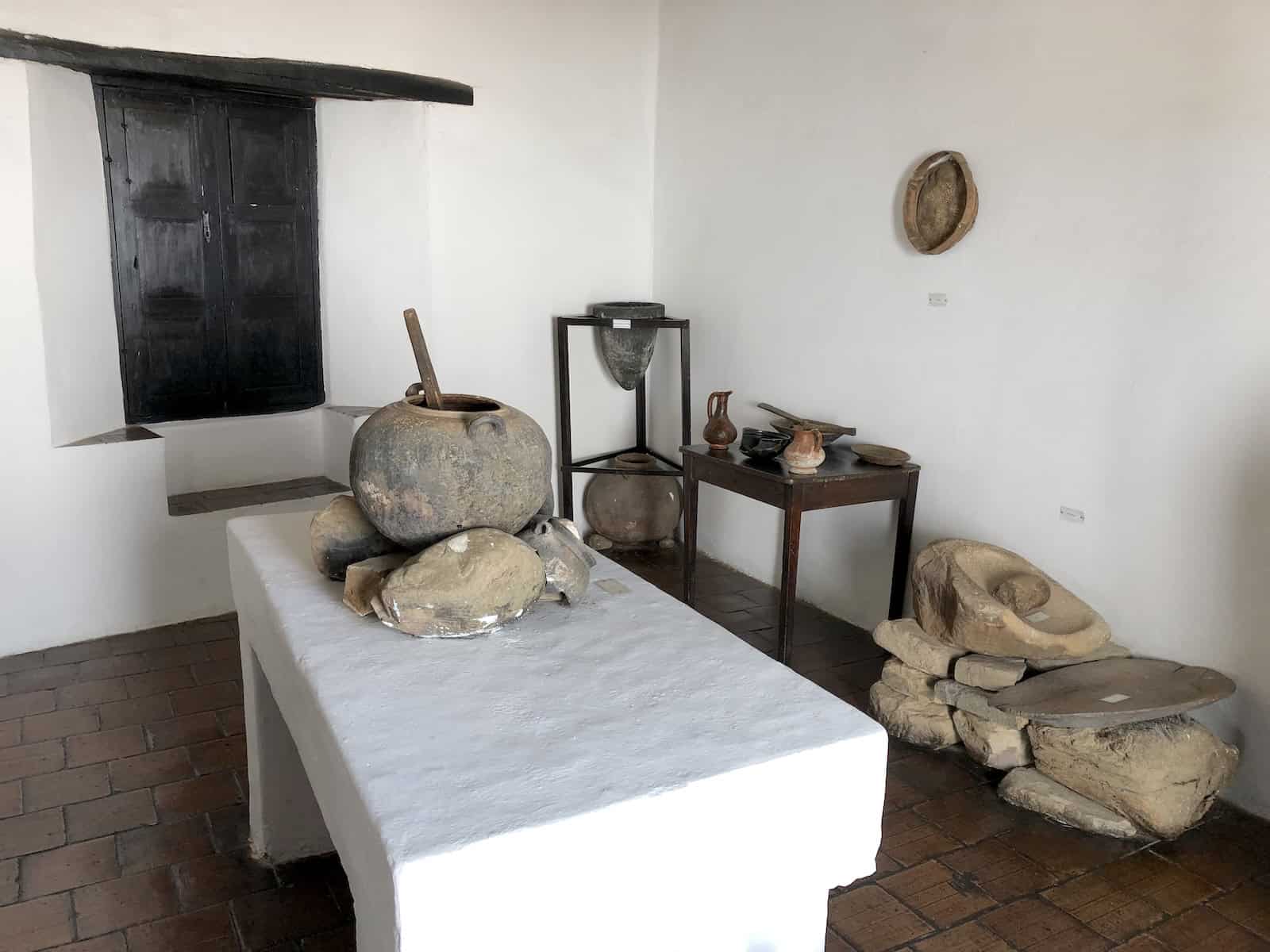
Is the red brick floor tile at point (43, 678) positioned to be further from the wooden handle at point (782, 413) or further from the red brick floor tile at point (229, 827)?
the wooden handle at point (782, 413)

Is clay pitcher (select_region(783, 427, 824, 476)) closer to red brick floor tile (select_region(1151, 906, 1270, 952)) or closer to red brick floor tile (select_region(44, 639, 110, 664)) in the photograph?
red brick floor tile (select_region(1151, 906, 1270, 952))

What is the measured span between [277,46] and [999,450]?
3.05 meters

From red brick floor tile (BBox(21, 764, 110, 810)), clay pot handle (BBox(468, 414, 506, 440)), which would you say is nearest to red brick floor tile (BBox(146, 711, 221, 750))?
red brick floor tile (BBox(21, 764, 110, 810))

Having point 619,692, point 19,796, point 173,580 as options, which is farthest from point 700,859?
Result: point 173,580

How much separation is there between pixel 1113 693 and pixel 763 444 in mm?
1398

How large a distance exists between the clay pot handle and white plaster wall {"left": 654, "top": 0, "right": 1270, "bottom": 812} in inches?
76.4

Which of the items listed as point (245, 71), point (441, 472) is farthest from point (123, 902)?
point (245, 71)

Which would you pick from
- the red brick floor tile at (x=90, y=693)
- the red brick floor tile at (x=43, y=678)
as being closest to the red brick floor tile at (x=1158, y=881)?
the red brick floor tile at (x=90, y=693)

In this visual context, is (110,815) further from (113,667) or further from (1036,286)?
(1036,286)

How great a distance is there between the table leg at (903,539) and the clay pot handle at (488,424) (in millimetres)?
2002

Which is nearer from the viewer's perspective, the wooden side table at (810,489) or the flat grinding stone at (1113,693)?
the flat grinding stone at (1113,693)

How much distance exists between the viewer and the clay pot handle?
178cm

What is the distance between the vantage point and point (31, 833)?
249cm

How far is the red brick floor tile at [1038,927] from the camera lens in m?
2.14
